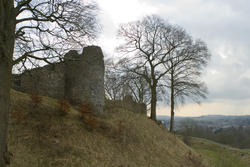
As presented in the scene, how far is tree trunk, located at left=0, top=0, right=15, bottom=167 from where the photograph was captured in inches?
234

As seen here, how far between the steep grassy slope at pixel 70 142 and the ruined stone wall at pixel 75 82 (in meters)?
1.40

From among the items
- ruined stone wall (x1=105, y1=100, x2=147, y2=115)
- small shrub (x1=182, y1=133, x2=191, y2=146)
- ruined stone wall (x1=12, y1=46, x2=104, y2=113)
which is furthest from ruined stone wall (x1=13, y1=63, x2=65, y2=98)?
small shrub (x1=182, y1=133, x2=191, y2=146)

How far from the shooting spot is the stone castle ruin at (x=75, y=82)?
1272 cm

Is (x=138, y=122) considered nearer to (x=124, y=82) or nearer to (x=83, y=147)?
(x=124, y=82)

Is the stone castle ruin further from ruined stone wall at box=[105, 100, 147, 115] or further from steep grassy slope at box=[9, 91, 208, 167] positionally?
ruined stone wall at box=[105, 100, 147, 115]

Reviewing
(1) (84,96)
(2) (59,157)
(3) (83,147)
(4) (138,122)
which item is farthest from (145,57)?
(2) (59,157)

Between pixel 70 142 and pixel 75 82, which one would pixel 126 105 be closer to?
pixel 75 82

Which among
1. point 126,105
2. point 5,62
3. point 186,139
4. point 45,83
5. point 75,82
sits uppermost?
point 75,82

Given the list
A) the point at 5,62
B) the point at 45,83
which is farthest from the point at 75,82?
the point at 5,62

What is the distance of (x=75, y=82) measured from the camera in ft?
42.8

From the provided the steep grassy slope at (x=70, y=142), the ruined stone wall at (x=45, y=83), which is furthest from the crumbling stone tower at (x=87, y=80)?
the steep grassy slope at (x=70, y=142)

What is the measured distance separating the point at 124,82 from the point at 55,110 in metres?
7.29

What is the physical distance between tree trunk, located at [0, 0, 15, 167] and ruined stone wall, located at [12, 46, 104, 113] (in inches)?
245

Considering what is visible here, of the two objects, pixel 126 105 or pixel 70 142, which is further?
pixel 126 105
